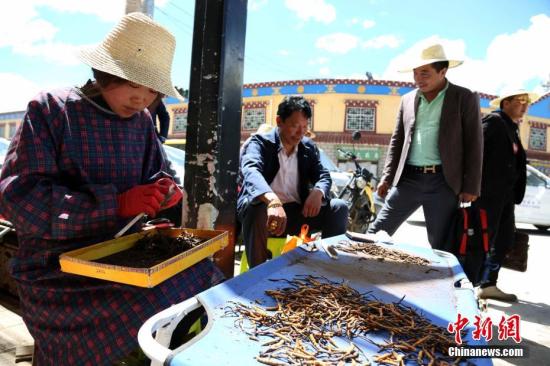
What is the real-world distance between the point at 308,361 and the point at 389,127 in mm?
18306

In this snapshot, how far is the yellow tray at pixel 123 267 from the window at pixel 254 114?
18193 mm

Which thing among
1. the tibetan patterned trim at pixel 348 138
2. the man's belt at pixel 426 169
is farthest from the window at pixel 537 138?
the man's belt at pixel 426 169

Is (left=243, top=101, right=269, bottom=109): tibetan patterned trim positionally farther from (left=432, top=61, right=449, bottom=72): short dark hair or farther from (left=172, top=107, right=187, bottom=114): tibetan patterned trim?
(left=432, top=61, right=449, bottom=72): short dark hair

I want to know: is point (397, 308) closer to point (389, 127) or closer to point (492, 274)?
point (492, 274)

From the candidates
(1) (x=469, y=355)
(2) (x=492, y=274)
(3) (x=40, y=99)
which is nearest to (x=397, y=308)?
(1) (x=469, y=355)

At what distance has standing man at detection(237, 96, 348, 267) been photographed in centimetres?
251

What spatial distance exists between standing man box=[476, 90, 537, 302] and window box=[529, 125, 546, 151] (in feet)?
64.8

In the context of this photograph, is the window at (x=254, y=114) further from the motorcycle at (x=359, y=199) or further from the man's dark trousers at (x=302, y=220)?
the man's dark trousers at (x=302, y=220)

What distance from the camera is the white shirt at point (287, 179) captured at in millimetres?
2863

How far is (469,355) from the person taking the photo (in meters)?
1.04

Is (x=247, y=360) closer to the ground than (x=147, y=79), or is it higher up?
closer to the ground

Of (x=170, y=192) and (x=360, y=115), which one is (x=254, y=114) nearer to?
(x=360, y=115)

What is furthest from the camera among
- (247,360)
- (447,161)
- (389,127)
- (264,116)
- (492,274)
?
(264,116)

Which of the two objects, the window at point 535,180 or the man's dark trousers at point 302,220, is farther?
the window at point 535,180
